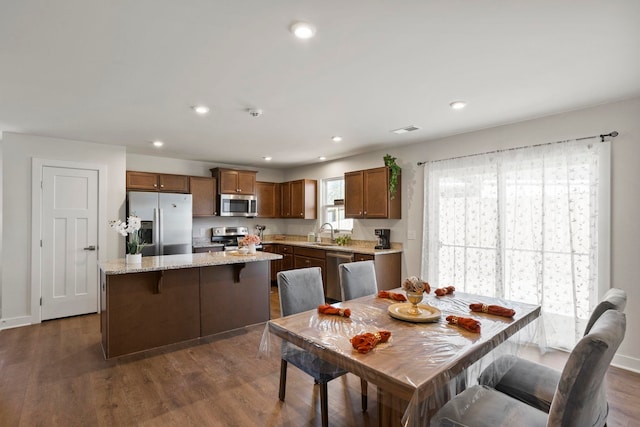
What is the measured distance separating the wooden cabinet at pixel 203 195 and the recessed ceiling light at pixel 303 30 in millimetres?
4423

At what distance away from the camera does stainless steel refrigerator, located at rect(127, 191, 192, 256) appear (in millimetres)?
4766

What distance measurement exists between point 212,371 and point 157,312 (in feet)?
3.11

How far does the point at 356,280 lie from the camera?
287 cm

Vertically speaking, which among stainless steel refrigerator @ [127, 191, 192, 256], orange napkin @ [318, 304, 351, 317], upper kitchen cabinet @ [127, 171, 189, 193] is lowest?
orange napkin @ [318, 304, 351, 317]

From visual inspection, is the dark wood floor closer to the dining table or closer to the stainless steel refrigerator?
the dining table

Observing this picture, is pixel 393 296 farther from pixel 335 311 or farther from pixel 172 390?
pixel 172 390

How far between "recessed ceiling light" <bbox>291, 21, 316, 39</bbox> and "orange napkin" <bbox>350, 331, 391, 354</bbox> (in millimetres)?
1696

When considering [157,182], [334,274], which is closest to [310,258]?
[334,274]

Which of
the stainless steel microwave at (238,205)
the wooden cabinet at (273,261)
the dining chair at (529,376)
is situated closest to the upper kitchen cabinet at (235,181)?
the stainless steel microwave at (238,205)

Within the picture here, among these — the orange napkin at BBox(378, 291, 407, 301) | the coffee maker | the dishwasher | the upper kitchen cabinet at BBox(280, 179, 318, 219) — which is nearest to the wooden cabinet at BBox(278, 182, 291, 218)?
the upper kitchen cabinet at BBox(280, 179, 318, 219)

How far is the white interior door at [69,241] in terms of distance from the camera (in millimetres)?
4293

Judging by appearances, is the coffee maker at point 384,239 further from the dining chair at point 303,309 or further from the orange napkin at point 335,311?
the orange napkin at point 335,311

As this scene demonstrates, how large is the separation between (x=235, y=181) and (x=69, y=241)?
8.89 ft

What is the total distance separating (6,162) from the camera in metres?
4.02
